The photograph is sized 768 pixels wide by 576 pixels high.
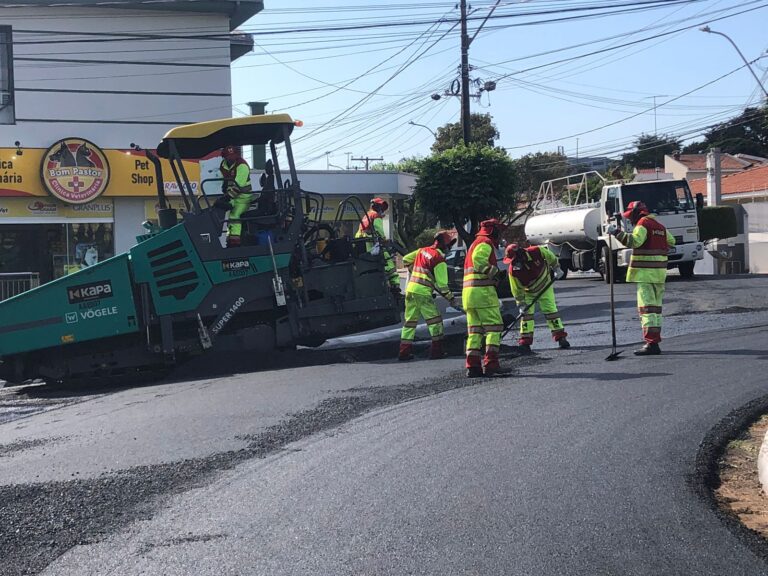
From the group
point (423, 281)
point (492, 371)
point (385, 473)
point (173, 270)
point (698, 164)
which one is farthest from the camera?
point (698, 164)

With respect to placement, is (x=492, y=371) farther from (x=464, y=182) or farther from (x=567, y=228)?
(x=567, y=228)

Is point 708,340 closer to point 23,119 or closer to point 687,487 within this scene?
point 687,487

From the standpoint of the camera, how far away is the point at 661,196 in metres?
24.6

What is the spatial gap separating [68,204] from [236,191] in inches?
440

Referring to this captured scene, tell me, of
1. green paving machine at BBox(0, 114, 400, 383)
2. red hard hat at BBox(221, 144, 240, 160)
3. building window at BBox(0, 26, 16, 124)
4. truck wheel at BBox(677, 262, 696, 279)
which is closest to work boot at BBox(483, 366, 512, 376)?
green paving machine at BBox(0, 114, 400, 383)

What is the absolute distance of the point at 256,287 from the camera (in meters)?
12.2

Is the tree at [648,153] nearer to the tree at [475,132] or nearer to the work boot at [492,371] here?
the tree at [475,132]

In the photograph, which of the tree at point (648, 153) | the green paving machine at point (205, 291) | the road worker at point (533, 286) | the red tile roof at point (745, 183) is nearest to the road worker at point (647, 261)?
the road worker at point (533, 286)

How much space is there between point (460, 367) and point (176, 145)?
482 cm

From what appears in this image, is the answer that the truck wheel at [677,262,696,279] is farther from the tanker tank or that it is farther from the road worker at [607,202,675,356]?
the road worker at [607,202,675,356]

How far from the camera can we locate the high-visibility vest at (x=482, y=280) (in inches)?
412

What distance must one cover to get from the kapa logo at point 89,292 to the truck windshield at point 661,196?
1609 centimetres

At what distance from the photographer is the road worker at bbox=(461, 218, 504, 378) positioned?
10.3m

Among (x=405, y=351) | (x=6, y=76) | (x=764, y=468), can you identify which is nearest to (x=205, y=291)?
(x=405, y=351)
